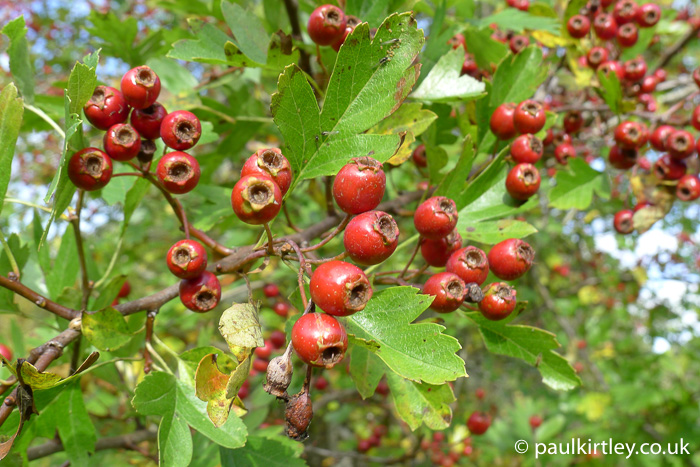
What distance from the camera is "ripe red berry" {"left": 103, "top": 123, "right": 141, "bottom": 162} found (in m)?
1.15

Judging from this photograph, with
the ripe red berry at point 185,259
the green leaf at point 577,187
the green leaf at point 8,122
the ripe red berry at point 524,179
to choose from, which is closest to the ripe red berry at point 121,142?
the green leaf at point 8,122

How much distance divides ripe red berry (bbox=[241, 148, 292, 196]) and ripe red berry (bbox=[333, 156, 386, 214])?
12cm

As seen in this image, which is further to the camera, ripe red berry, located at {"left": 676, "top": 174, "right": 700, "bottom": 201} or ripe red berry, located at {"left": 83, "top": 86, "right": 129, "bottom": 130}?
ripe red berry, located at {"left": 676, "top": 174, "right": 700, "bottom": 201}

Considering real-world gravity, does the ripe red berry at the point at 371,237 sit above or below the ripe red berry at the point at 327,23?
below

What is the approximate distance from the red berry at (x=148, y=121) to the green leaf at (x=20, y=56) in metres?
0.42

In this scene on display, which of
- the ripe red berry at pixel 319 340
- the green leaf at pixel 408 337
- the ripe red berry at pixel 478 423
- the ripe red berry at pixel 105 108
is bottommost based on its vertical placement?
the ripe red berry at pixel 478 423

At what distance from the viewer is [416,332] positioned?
0.97m

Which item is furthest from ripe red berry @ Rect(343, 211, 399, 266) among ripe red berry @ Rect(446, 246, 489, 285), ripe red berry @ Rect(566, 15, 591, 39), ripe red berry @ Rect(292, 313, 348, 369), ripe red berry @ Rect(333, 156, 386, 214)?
ripe red berry @ Rect(566, 15, 591, 39)

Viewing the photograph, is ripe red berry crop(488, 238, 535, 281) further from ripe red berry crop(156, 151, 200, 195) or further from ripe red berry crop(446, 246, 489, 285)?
ripe red berry crop(156, 151, 200, 195)

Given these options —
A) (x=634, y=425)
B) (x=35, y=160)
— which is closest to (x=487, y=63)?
(x=634, y=425)

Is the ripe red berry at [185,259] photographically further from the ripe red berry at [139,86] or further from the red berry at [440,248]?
the red berry at [440,248]

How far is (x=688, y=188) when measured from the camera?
1719 mm

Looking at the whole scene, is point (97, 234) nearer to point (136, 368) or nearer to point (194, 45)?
point (136, 368)

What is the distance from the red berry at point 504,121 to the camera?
1479 millimetres
